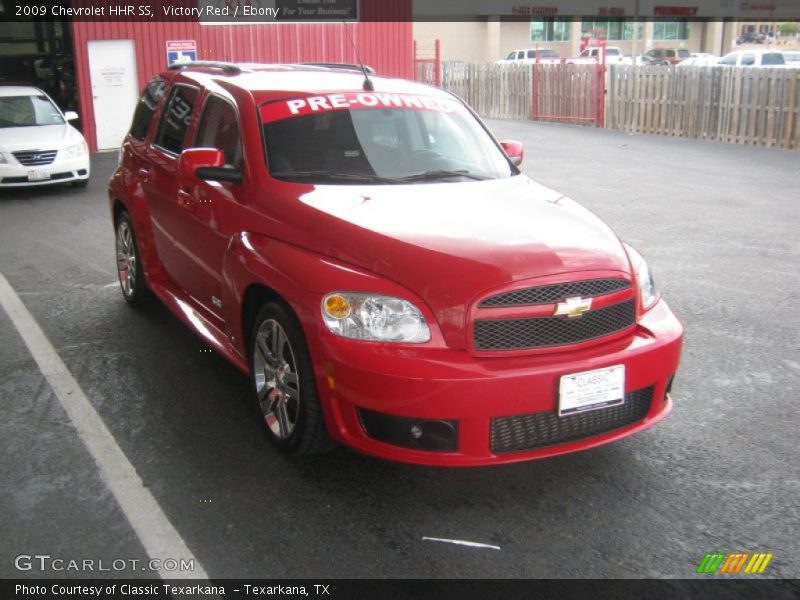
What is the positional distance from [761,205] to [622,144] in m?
7.46

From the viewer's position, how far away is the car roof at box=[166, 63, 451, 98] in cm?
501

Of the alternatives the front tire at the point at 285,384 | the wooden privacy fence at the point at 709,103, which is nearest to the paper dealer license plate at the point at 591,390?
the front tire at the point at 285,384

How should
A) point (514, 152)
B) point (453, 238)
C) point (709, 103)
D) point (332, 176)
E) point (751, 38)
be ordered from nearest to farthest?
point (453, 238) < point (332, 176) < point (514, 152) < point (709, 103) < point (751, 38)

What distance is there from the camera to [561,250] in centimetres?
374

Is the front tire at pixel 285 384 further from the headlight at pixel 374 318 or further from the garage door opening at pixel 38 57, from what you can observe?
the garage door opening at pixel 38 57

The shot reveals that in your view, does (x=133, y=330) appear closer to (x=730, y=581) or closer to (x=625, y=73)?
(x=730, y=581)

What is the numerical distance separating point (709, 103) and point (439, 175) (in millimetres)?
15584

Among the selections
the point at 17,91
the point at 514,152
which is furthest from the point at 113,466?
the point at 17,91

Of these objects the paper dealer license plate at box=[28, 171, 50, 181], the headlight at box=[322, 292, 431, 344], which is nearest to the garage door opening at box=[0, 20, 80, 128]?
the paper dealer license plate at box=[28, 171, 50, 181]

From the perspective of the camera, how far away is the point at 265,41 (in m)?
19.7

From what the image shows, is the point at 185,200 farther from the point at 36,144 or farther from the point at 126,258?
the point at 36,144

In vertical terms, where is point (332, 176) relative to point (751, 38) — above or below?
below

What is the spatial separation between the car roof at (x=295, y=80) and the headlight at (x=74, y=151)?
7618 millimetres

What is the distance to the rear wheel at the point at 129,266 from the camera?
634cm
